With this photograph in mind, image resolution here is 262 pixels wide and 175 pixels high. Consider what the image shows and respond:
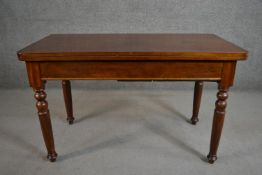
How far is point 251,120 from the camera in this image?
183cm

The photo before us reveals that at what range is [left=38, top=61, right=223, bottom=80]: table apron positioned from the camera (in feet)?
3.65

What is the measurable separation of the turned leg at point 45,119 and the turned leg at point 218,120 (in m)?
0.90

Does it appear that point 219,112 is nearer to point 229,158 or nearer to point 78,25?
point 229,158

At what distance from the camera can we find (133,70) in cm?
113

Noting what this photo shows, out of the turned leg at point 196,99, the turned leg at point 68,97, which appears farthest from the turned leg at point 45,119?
the turned leg at point 196,99

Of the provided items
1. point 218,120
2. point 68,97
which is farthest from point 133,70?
point 68,97

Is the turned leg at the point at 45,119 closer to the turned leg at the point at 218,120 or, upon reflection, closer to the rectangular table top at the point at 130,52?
the rectangular table top at the point at 130,52

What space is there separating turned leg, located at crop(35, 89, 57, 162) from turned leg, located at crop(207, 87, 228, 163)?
0.90 meters

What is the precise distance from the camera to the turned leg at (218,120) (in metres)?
1.16

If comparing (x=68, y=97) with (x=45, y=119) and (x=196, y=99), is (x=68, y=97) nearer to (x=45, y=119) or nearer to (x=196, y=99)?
(x=45, y=119)

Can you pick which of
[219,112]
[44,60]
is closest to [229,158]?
[219,112]

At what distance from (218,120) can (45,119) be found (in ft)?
3.04

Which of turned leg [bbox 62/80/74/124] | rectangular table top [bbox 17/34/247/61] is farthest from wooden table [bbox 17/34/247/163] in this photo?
turned leg [bbox 62/80/74/124]

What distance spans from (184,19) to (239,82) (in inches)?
35.4
